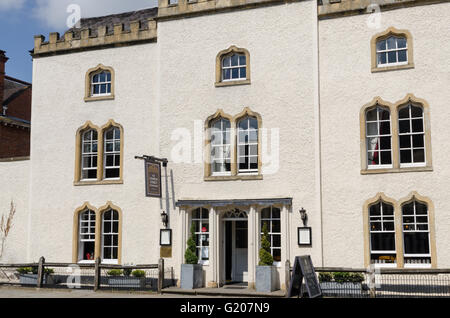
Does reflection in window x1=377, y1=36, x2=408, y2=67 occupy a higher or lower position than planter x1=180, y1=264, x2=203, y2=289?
higher

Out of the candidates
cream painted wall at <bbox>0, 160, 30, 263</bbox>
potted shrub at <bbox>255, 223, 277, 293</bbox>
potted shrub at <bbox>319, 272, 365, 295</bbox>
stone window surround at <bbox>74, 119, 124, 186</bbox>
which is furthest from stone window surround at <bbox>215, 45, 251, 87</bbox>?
cream painted wall at <bbox>0, 160, 30, 263</bbox>

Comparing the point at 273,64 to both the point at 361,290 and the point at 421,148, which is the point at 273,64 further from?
the point at 361,290

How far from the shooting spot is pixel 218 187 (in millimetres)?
19562

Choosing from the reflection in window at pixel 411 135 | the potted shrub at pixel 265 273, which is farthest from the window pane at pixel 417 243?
the potted shrub at pixel 265 273

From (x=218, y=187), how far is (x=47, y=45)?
376 inches

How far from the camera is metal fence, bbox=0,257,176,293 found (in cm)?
1907

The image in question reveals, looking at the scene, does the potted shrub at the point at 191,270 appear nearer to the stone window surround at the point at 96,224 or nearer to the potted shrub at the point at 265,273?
the potted shrub at the point at 265,273

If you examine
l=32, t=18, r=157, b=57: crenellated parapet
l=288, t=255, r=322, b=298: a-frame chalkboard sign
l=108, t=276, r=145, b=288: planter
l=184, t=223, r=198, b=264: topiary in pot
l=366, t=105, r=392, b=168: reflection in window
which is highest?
l=32, t=18, r=157, b=57: crenellated parapet

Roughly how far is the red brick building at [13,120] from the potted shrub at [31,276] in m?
6.34

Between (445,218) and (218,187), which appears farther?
(218,187)

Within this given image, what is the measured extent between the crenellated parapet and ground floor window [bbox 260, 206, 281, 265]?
25.7 feet

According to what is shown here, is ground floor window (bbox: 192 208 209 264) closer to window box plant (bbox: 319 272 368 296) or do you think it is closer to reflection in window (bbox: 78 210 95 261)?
reflection in window (bbox: 78 210 95 261)

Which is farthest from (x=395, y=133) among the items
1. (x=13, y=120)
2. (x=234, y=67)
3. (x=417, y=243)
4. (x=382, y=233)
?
(x=13, y=120)

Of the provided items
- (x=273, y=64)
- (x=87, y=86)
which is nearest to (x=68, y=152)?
(x=87, y=86)
